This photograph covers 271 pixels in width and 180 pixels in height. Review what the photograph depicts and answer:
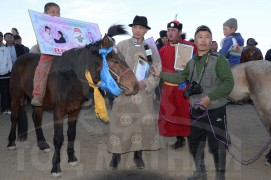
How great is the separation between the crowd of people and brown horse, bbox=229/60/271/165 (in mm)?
807

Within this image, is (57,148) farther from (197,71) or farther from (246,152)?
(246,152)

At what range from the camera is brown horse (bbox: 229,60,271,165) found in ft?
14.2

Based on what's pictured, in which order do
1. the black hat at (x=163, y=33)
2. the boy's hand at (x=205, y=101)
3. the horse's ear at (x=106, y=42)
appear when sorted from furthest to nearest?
the black hat at (x=163, y=33), the horse's ear at (x=106, y=42), the boy's hand at (x=205, y=101)

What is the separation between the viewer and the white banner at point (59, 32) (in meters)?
4.46

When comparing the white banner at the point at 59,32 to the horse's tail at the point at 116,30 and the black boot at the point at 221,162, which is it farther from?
the black boot at the point at 221,162

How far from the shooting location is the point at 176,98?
5.30 m

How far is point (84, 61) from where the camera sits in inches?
156

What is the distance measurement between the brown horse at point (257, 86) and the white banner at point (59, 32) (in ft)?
7.51

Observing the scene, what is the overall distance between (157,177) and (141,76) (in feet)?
4.64

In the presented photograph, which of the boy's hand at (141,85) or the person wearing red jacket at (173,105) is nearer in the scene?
the boy's hand at (141,85)

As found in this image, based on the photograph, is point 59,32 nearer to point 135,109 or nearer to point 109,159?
point 135,109

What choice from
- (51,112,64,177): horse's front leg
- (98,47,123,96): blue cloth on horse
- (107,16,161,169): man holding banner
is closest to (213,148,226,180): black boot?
(107,16,161,169): man holding banner

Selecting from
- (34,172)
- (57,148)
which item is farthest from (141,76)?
(34,172)

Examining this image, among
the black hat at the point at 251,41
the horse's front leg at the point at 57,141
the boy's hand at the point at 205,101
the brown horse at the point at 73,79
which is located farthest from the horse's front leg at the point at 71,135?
the black hat at the point at 251,41
